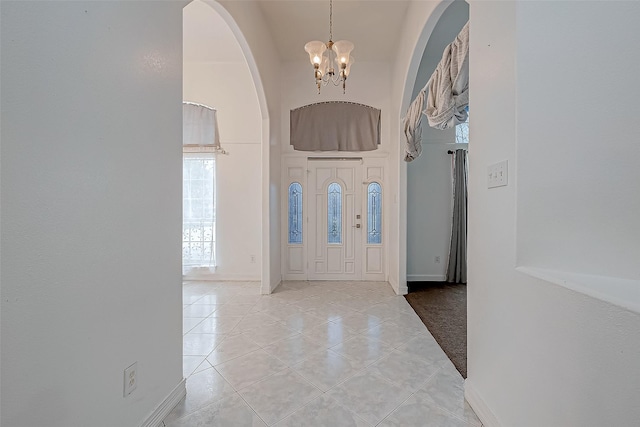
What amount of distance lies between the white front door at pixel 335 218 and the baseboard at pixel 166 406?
3.07 meters

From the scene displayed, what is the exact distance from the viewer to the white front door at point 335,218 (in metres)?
4.68

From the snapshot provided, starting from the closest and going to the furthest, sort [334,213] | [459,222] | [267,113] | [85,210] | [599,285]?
[599,285]
[85,210]
[267,113]
[459,222]
[334,213]

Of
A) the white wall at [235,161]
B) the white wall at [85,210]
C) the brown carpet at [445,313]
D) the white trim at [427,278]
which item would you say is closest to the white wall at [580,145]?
the brown carpet at [445,313]

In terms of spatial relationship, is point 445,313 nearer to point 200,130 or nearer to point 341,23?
point 341,23

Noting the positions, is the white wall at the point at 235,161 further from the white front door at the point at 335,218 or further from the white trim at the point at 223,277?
the white front door at the point at 335,218

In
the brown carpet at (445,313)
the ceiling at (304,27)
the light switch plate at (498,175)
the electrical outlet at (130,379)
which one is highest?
the ceiling at (304,27)

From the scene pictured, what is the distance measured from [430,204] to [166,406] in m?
4.24

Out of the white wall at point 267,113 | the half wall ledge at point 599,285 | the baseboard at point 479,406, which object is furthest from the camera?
the white wall at point 267,113

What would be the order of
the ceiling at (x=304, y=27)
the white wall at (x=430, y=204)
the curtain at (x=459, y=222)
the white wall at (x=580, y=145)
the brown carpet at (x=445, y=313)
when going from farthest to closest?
1. the white wall at (x=430, y=204)
2. the curtain at (x=459, y=222)
3. the ceiling at (x=304, y=27)
4. the brown carpet at (x=445, y=313)
5. the white wall at (x=580, y=145)

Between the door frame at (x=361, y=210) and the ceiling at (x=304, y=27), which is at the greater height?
the ceiling at (x=304, y=27)

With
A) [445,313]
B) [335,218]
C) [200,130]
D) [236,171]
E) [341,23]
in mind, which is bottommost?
[445,313]

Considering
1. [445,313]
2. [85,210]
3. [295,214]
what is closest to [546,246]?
[85,210]

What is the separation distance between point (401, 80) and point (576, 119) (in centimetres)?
298

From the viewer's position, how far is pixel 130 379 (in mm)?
1294
